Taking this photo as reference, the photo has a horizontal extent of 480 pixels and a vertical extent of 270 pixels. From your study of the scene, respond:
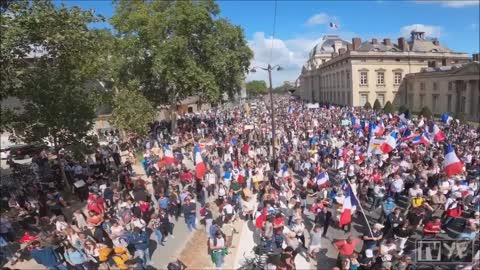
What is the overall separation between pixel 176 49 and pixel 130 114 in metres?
9.30

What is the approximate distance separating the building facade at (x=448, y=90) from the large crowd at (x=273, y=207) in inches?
1308

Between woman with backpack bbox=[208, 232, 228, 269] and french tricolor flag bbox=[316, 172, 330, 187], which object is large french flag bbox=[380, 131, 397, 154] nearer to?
french tricolor flag bbox=[316, 172, 330, 187]

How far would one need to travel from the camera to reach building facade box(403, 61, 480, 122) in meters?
50.3

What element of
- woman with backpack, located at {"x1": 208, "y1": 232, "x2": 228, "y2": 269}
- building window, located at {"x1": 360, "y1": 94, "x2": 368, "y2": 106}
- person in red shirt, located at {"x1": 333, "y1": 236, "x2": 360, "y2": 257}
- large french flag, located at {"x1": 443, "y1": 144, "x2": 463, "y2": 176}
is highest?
building window, located at {"x1": 360, "y1": 94, "x2": 368, "y2": 106}

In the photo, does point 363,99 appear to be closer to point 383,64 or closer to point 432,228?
point 383,64

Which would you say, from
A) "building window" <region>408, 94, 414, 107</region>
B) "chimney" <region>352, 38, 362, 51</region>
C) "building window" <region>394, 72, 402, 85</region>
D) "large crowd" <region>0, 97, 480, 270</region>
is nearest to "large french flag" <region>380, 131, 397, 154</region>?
"large crowd" <region>0, 97, 480, 270</region>

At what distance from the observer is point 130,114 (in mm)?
26359

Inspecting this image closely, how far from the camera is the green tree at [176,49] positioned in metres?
33.6

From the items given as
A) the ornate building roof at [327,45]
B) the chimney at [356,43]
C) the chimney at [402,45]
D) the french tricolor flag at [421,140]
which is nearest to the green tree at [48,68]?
the french tricolor flag at [421,140]

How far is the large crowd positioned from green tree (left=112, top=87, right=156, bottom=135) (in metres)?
4.23

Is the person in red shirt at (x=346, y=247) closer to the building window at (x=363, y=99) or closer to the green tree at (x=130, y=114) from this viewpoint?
the green tree at (x=130, y=114)

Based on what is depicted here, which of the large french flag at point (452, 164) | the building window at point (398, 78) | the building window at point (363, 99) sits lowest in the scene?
the large french flag at point (452, 164)

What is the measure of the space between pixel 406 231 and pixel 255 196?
23.6 feet

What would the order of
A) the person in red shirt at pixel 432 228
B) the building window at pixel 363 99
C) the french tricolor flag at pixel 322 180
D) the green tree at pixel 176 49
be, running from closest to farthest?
1. the person in red shirt at pixel 432 228
2. the french tricolor flag at pixel 322 180
3. the green tree at pixel 176 49
4. the building window at pixel 363 99
